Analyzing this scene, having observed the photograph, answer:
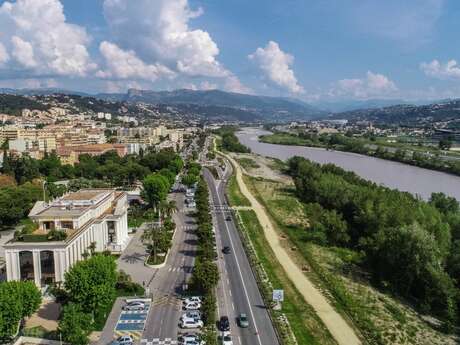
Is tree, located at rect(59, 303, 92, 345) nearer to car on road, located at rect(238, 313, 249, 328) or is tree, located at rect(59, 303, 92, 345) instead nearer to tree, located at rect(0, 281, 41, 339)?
tree, located at rect(0, 281, 41, 339)

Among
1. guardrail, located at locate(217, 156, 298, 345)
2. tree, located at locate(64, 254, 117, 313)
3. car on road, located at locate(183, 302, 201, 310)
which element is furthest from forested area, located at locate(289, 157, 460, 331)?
A: tree, located at locate(64, 254, 117, 313)

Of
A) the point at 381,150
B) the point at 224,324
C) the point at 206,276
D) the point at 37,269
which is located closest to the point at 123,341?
the point at 224,324

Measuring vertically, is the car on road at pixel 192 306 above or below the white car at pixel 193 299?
below

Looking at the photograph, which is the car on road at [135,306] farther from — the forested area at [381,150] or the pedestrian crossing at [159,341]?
the forested area at [381,150]

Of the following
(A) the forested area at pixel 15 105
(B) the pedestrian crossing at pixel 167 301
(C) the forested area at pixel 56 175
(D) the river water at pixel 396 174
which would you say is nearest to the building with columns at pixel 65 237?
(B) the pedestrian crossing at pixel 167 301

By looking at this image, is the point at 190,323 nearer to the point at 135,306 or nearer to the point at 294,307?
the point at 135,306
